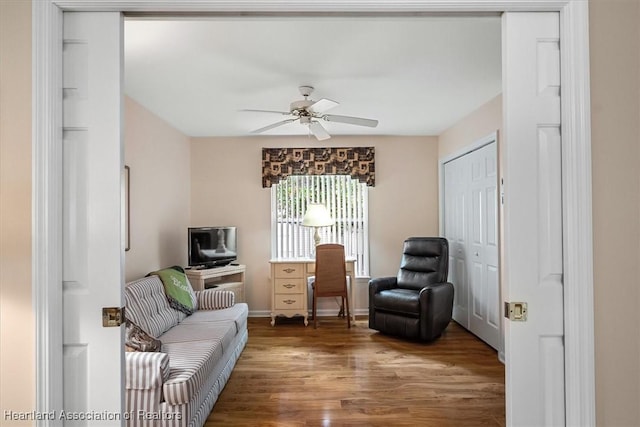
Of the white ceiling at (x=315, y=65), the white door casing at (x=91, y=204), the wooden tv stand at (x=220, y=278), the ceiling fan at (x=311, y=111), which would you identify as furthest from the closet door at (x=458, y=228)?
the white door casing at (x=91, y=204)

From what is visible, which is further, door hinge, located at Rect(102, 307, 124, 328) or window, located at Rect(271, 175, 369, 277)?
window, located at Rect(271, 175, 369, 277)

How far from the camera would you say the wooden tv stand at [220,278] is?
4.44 meters

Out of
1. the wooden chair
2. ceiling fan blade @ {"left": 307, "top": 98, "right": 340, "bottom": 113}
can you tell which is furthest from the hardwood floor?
ceiling fan blade @ {"left": 307, "top": 98, "right": 340, "bottom": 113}

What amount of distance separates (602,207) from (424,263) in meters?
3.36

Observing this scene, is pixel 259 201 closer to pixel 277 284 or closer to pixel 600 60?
pixel 277 284

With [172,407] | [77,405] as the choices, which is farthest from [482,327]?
[77,405]

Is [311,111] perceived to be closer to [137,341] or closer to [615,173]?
[137,341]

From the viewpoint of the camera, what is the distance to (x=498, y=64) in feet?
9.36

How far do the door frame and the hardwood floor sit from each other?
1.52m

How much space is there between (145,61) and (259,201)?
9.28 ft

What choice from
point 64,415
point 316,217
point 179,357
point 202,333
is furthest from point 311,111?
point 64,415

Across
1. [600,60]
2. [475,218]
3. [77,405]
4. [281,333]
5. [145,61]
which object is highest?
[145,61]

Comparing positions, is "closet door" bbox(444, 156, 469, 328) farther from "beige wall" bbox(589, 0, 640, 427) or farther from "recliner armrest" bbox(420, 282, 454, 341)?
"beige wall" bbox(589, 0, 640, 427)

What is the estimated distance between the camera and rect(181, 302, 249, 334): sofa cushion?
3.55 meters
